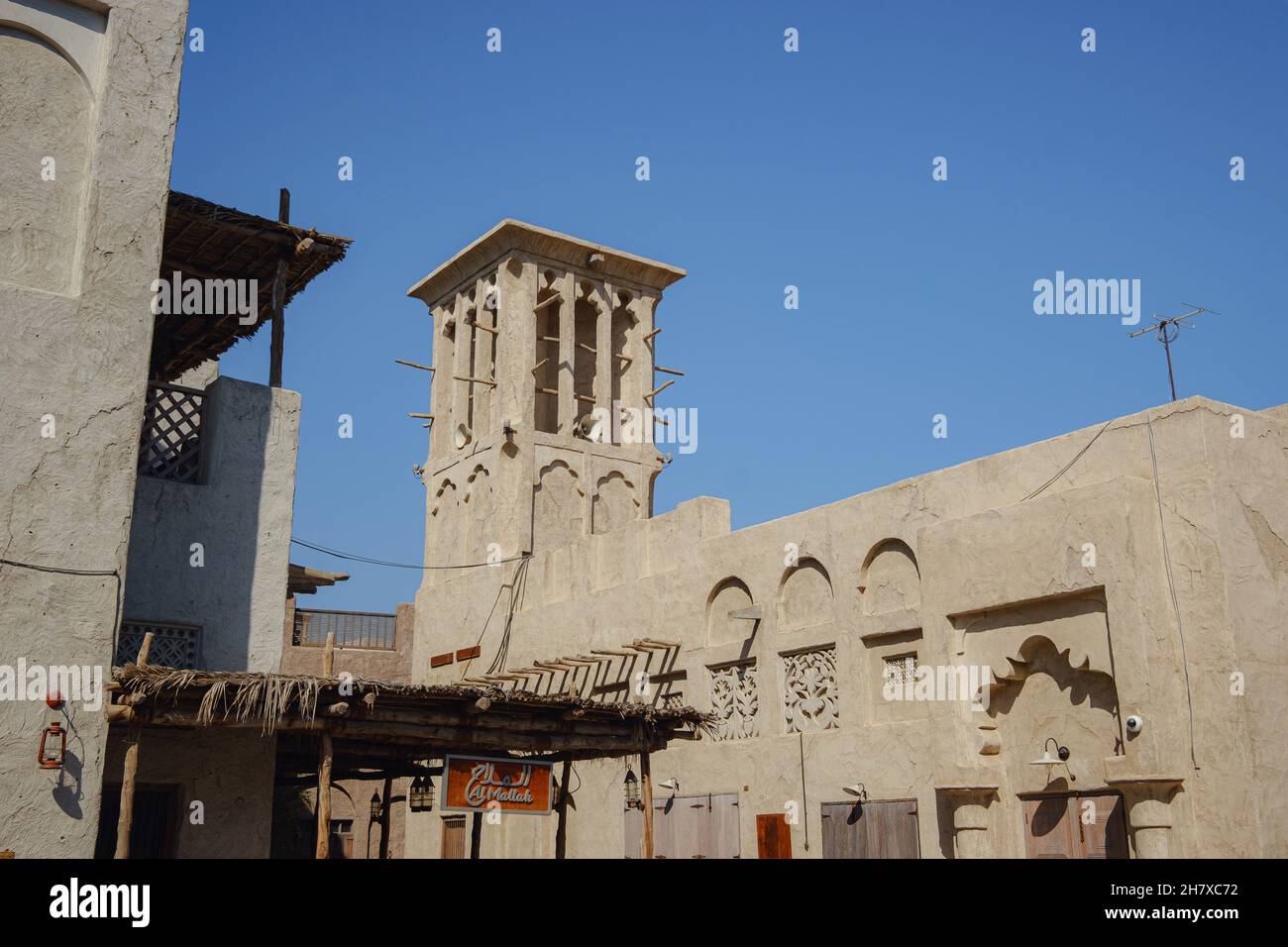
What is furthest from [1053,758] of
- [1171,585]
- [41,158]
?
[41,158]

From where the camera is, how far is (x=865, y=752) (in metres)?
15.6

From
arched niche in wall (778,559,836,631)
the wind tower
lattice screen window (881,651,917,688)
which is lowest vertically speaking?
lattice screen window (881,651,917,688)

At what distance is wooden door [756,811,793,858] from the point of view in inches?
641

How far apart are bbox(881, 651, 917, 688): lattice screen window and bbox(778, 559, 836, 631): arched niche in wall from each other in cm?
112

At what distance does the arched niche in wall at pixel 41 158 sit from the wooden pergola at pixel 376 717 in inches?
144

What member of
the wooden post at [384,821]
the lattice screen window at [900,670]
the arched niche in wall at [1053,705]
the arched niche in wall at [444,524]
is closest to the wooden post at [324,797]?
the wooden post at [384,821]

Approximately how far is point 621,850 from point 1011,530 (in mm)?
8402

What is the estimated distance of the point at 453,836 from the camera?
2242 centimetres

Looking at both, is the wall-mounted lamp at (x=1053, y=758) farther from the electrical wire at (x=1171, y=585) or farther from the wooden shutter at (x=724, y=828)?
the wooden shutter at (x=724, y=828)

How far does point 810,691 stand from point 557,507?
29.3 feet

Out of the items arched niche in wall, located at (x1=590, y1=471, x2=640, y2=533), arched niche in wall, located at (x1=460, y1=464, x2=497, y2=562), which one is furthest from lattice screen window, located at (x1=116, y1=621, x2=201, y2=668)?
arched niche in wall, located at (x1=590, y1=471, x2=640, y2=533)

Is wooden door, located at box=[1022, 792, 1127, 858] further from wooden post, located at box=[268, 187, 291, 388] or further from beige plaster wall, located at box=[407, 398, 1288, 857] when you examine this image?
wooden post, located at box=[268, 187, 291, 388]

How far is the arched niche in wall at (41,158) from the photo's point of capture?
450 inches
